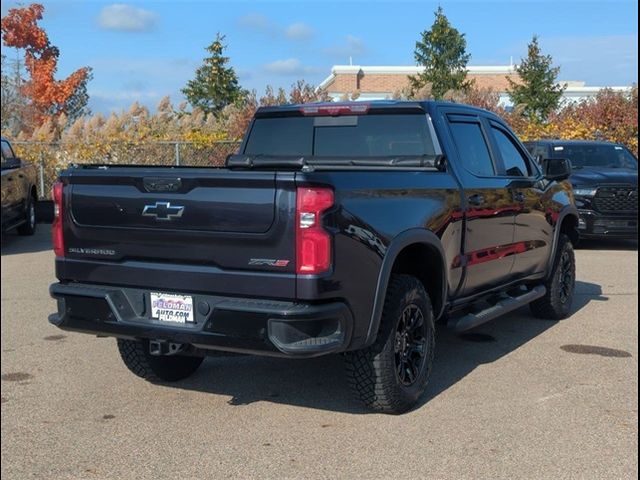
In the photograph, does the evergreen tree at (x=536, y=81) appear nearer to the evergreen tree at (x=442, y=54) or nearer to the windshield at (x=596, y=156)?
the evergreen tree at (x=442, y=54)

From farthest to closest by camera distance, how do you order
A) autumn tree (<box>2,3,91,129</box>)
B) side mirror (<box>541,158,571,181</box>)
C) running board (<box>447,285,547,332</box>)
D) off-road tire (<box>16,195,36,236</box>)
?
autumn tree (<box>2,3,91,129</box>), off-road tire (<box>16,195,36,236</box>), side mirror (<box>541,158,571,181</box>), running board (<box>447,285,547,332</box>)

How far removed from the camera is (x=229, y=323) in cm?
409

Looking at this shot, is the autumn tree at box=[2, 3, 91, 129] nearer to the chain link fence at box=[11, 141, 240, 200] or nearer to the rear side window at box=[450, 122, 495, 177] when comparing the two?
the chain link fence at box=[11, 141, 240, 200]

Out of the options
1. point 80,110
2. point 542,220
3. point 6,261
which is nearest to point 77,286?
point 542,220

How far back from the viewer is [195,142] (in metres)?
19.0

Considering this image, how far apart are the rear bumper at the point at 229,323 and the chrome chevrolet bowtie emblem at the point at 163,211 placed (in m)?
0.44

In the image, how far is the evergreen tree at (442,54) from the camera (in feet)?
122

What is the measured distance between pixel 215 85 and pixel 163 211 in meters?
30.6

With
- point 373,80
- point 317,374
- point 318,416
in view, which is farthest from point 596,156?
point 373,80

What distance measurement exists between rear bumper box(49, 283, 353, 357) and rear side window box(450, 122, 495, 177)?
2098 mm

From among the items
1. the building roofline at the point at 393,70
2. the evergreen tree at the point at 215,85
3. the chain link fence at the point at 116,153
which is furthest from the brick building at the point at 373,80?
the chain link fence at the point at 116,153

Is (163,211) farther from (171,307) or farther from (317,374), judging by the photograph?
(317,374)

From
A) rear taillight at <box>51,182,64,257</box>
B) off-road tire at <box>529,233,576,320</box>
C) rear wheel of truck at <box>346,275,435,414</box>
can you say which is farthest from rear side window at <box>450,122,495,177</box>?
rear taillight at <box>51,182,64,257</box>

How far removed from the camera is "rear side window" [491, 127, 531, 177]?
6426 mm
